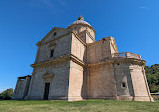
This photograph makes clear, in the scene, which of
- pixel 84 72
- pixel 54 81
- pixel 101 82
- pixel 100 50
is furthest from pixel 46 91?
pixel 100 50

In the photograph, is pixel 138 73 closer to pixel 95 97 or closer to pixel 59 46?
pixel 95 97

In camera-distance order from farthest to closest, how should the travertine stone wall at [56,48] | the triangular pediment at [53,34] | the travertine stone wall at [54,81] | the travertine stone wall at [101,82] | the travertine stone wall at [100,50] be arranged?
the triangular pediment at [53,34]
the travertine stone wall at [100,50]
the travertine stone wall at [56,48]
the travertine stone wall at [101,82]
the travertine stone wall at [54,81]

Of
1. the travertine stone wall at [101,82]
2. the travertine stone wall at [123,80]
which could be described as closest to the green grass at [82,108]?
the travertine stone wall at [123,80]

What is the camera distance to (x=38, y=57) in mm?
18672

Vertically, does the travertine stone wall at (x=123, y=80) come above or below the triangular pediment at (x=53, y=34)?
below

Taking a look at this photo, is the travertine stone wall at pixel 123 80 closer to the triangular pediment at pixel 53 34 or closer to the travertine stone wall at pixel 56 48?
the travertine stone wall at pixel 56 48

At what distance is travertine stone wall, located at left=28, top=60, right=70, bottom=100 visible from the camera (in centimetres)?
1265

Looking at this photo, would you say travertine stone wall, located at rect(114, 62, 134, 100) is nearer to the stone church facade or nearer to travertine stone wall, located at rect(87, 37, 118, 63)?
the stone church facade

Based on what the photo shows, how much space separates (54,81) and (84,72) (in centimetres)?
510

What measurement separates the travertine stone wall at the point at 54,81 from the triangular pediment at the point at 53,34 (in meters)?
5.51

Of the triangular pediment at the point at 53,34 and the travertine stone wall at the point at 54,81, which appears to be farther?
the triangular pediment at the point at 53,34

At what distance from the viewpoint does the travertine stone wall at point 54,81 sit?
12.6 metres

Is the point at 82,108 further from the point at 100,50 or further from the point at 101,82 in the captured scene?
the point at 100,50

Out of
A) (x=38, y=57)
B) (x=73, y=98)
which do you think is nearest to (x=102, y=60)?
(x=73, y=98)
